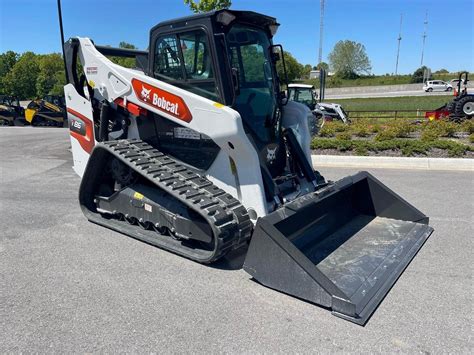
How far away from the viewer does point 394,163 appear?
911 centimetres

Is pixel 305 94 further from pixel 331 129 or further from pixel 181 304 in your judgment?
pixel 181 304

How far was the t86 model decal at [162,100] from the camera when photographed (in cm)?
414

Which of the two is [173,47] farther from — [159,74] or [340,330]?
[340,330]

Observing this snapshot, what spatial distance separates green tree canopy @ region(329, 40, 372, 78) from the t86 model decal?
85.9m

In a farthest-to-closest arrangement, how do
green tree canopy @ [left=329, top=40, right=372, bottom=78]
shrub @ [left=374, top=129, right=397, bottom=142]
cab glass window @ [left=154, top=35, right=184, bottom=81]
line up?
green tree canopy @ [left=329, top=40, right=372, bottom=78], shrub @ [left=374, top=129, right=397, bottom=142], cab glass window @ [left=154, top=35, right=184, bottom=81]

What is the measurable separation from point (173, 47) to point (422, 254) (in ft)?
11.6

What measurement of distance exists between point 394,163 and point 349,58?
277 ft

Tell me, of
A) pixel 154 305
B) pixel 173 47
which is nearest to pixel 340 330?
pixel 154 305

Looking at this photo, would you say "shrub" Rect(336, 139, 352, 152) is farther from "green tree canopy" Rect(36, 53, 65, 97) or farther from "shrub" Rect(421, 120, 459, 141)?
"green tree canopy" Rect(36, 53, 65, 97)

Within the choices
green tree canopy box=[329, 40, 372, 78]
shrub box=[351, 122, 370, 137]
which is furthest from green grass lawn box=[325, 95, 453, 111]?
green tree canopy box=[329, 40, 372, 78]

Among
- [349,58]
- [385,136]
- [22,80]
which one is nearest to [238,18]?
[385,136]

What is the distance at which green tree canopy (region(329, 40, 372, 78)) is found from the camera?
85.6 m

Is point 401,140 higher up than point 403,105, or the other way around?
point 403,105

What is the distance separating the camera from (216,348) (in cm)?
269
